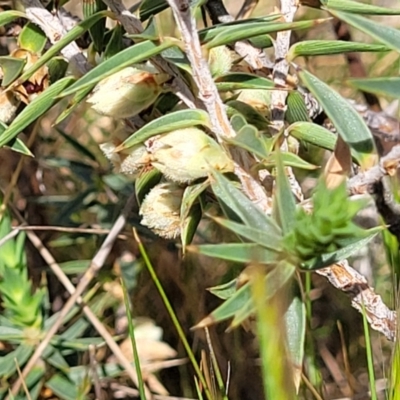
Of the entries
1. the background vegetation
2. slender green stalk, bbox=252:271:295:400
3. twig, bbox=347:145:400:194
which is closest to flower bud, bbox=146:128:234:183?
the background vegetation

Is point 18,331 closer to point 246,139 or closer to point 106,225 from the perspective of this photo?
point 106,225

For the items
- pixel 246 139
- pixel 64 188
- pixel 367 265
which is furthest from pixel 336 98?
pixel 64 188

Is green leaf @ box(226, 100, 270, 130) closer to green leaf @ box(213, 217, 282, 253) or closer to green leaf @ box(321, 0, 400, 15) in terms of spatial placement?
green leaf @ box(321, 0, 400, 15)

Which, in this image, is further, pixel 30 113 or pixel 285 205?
pixel 30 113

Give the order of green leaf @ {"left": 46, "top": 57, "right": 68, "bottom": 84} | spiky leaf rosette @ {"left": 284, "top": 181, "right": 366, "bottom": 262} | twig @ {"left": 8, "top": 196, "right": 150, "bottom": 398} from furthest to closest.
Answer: twig @ {"left": 8, "top": 196, "right": 150, "bottom": 398}, green leaf @ {"left": 46, "top": 57, "right": 68, "bottom": 84}, spiky leaf rosette @ {"left": 284, "top": 181, "right": 366, "bottom": 262}

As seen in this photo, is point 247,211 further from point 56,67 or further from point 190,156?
point 56,67

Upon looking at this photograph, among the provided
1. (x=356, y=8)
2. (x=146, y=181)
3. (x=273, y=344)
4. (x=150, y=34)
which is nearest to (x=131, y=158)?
(x=146, y=181)

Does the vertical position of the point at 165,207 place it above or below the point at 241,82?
below
